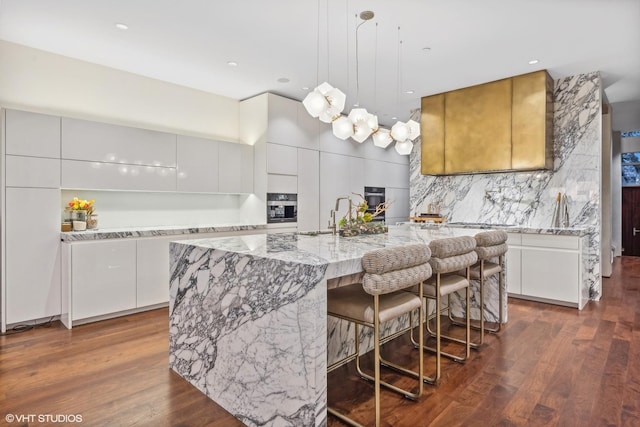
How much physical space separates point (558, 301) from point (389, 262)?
11.0ft

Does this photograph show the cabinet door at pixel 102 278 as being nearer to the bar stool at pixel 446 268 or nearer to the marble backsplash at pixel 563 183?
the bar stool at pixel 446 268

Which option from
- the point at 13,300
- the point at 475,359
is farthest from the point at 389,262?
the point at 13,300

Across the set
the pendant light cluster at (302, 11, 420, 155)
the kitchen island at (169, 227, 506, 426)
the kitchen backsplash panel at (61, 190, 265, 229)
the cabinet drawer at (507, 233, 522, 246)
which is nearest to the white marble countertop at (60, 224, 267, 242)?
the kitchen backsplash panel at (61, 190, 265, 229)

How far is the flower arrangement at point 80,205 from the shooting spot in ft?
12.1

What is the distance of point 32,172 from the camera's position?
134 inches

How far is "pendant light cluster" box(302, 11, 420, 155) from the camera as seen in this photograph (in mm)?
2818

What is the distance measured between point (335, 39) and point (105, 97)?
105 inches

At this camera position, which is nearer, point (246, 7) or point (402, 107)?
point (246, 7)

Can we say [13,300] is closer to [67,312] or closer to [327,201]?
[67,312]

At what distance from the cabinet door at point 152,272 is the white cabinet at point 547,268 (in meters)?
4.02

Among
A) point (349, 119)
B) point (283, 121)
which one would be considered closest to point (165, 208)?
point (283, 121)

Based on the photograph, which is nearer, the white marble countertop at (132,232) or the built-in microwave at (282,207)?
the white marble countertop at (132,232)

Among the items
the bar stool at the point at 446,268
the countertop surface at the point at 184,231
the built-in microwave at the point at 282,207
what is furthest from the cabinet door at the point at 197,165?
the bar stool at the point at 446,268

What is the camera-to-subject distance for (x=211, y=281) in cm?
221
